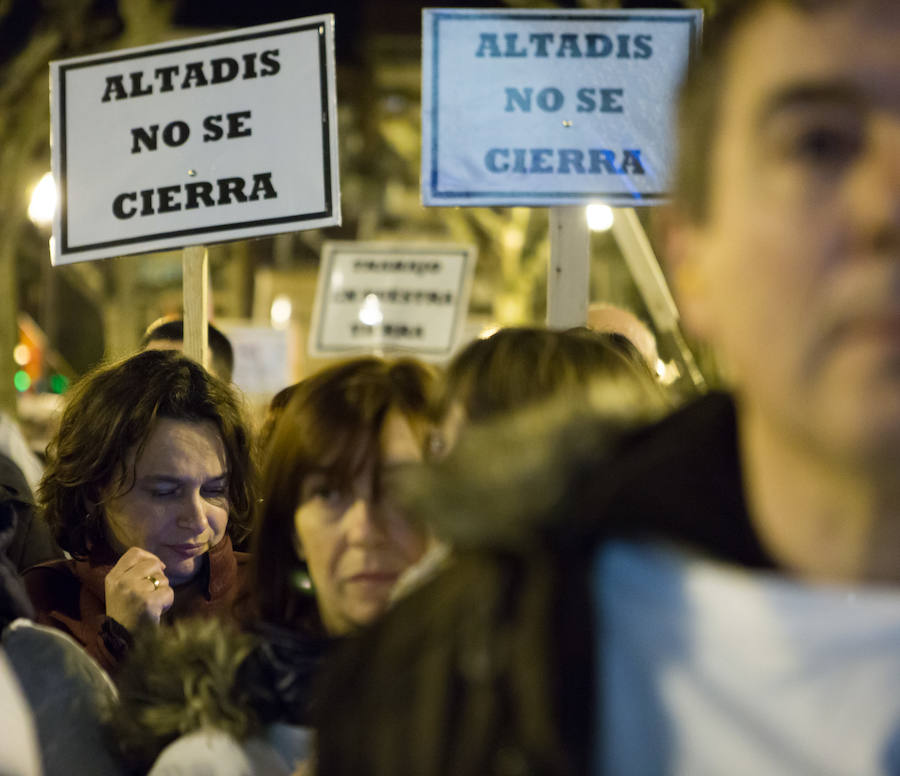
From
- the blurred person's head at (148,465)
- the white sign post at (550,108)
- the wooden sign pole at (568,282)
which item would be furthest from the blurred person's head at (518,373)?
the white sign post at (550,108)

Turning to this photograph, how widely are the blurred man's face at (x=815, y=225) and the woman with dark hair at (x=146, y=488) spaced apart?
204 centimetres

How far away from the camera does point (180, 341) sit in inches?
186

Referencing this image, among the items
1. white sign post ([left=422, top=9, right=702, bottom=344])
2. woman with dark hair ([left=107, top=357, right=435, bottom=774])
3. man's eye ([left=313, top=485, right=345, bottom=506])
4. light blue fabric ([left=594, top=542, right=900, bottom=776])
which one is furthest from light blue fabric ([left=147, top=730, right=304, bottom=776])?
white sign post ([left=422, top=9, right=702, bottom=344])

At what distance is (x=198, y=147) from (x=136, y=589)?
168cm

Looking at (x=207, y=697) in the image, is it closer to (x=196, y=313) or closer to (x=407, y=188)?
(x=196, y=313)

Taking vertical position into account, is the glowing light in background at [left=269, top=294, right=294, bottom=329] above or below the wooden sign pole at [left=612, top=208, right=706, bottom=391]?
above

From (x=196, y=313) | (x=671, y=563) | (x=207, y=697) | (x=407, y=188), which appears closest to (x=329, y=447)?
(x=207, y=697)

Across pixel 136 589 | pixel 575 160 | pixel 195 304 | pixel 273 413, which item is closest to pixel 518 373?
pixel 273 413

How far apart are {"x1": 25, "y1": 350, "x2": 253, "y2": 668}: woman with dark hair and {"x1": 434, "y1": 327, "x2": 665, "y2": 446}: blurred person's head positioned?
1193 millimetres

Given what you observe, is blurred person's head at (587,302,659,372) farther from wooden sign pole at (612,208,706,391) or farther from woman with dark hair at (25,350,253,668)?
woman with dark hair at (25,350,253,668)

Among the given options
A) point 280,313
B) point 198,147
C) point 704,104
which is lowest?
point 704,104

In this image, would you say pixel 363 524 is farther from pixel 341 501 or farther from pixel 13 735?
pixel 13 735

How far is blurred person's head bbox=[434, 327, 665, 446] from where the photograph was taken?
1.89 m

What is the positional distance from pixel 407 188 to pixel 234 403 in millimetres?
23990
